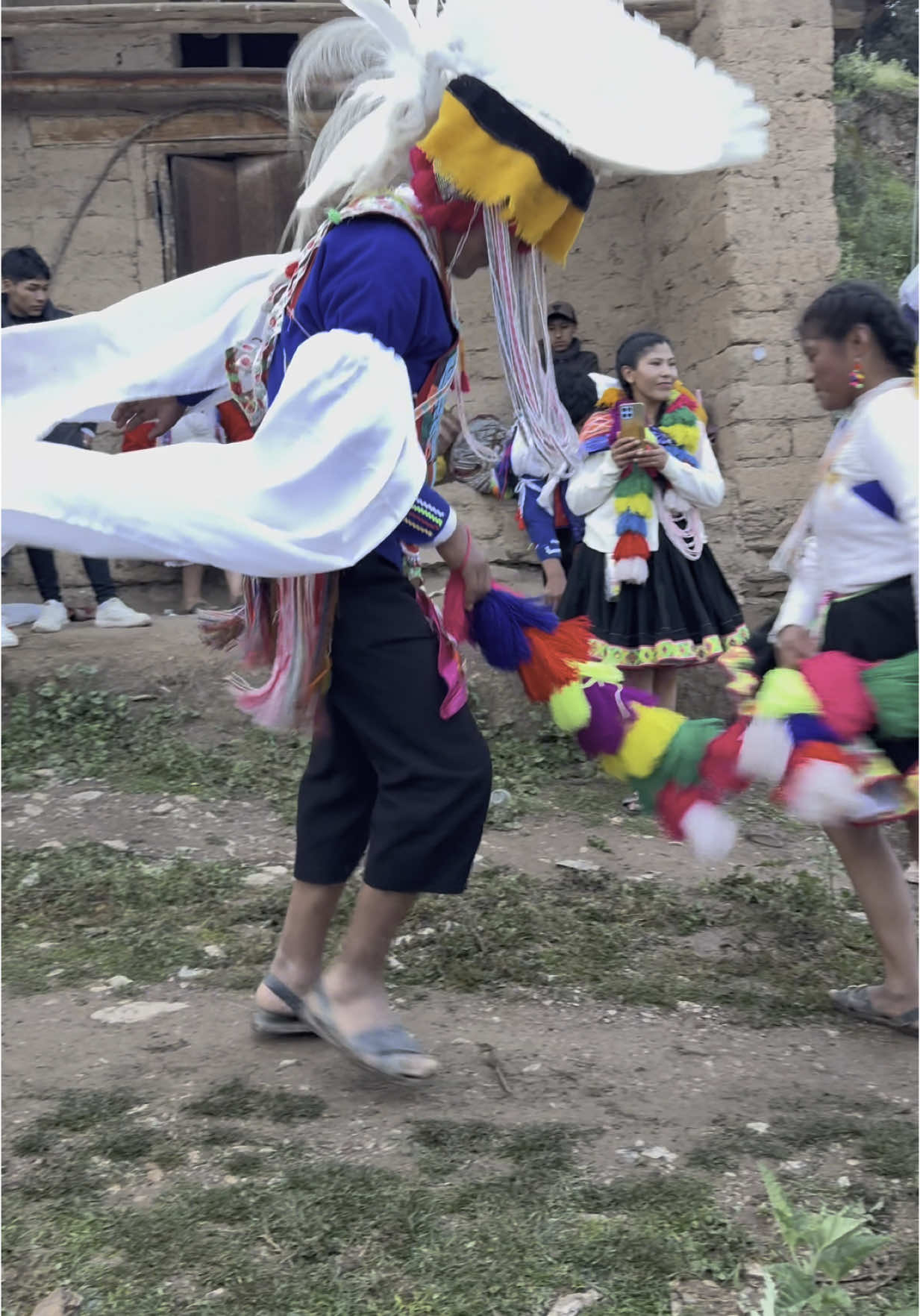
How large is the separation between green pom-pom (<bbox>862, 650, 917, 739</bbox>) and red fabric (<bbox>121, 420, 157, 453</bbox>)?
1.64 metres

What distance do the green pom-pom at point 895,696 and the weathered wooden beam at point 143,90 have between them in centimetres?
641

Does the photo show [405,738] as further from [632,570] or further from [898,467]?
[632,570]

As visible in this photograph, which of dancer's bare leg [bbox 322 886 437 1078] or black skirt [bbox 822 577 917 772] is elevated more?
black skirt [bbox 822 577 917 772]

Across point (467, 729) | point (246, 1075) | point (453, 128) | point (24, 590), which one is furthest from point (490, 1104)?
point (24, 590)

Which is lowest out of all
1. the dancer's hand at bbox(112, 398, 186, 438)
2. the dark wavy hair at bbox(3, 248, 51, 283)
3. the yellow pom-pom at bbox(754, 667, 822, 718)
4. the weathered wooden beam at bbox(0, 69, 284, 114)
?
the yellow pom-pom at bbox(754, 667, 822, 718)

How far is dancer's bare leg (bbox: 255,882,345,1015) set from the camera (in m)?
3.06

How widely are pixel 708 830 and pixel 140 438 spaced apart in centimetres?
153

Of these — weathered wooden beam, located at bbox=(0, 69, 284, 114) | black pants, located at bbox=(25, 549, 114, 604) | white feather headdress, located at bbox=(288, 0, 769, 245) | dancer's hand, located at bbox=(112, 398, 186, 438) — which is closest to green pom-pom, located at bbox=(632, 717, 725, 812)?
white feather headdress, located at bbox=(288, 0, 769, 245)

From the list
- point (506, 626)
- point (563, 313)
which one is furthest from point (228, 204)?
point (506, 626)

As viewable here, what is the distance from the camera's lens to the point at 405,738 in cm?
275

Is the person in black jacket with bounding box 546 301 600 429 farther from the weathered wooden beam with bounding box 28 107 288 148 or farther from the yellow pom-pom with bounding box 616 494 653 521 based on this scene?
the weathered wooden beam with bounding box 28 107 288 148

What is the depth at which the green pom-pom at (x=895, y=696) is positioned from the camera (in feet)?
8.23

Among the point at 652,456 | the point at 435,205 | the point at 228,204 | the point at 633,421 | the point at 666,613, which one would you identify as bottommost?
the point at 666,613

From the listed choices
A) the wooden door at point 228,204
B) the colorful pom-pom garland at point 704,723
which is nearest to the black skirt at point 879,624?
the colorful pom-pom garland at point 704,723
